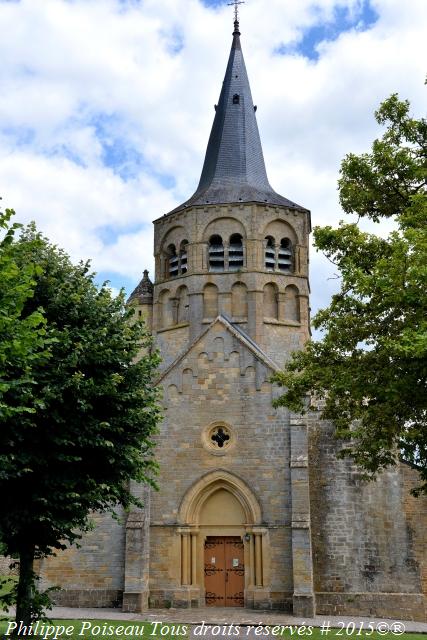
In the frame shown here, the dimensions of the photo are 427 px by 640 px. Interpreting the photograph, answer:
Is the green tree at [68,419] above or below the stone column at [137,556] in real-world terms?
above

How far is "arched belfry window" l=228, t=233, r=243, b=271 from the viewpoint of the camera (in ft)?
105

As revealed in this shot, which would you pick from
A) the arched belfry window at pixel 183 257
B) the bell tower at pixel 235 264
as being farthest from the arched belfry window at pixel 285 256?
the arched belfry window at pixel 183 257

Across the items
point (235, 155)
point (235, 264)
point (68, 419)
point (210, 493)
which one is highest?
point (235, 155)

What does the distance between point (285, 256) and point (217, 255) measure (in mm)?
3183

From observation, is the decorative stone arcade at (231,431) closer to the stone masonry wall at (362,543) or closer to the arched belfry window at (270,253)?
the arched belfry window at (270,253)

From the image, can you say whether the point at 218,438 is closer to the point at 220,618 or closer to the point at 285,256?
the point at 220,618

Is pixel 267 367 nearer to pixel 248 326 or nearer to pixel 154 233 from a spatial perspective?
pixel 248 326

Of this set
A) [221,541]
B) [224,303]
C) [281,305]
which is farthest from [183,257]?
[221,541]

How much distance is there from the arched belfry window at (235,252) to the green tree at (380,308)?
1441 centimetres

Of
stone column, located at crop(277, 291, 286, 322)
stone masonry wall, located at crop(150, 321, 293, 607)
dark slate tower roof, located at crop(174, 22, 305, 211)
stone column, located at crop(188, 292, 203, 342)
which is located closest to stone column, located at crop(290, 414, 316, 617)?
stone masonry wall, located at crop(150, 321, 293, 607)

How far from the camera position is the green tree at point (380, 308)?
1354 cm

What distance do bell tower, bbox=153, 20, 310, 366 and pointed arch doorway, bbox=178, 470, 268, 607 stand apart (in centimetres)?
731

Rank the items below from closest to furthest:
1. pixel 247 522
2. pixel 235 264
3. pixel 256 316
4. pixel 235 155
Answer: pixel 247 522, pixel 256 316, pixel 235 264, pixel 235 155

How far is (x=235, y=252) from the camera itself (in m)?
32.2
